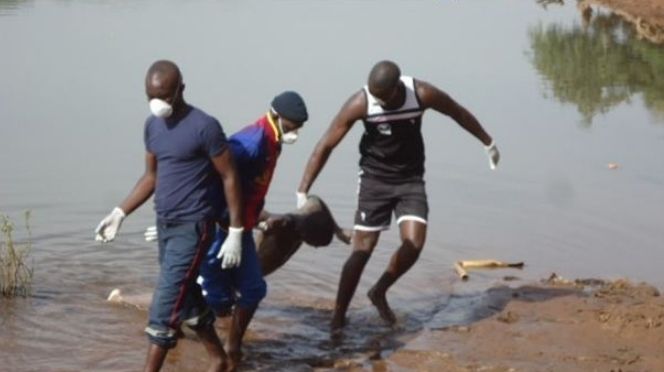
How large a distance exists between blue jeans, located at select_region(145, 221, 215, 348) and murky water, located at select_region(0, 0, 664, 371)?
0.97m

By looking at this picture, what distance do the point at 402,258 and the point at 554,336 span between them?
109 centimetres

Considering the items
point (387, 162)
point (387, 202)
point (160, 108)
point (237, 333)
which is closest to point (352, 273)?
point (387, 202)

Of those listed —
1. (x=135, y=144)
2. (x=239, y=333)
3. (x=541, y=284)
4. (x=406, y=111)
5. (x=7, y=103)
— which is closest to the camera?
(x=239, y=333)

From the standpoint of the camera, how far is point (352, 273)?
8.36 meters

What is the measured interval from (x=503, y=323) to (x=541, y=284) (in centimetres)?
125

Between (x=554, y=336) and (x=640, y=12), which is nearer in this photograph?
(x=554, y=336)

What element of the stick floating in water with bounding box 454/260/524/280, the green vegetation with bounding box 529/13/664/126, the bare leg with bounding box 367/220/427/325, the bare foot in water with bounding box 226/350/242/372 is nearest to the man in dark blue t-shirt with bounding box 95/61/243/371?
the bare foot in water with bounding box 226/350/242/372

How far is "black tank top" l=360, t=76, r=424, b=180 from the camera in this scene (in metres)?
8.05

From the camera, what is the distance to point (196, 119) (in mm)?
6555

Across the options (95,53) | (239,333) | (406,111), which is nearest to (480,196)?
(406,111)

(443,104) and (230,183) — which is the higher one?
(443,104)

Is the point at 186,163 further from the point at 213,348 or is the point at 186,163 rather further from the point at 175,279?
the point at 213,348

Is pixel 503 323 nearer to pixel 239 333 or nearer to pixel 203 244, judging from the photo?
pixel 239 333

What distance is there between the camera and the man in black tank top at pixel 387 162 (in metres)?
8.04
